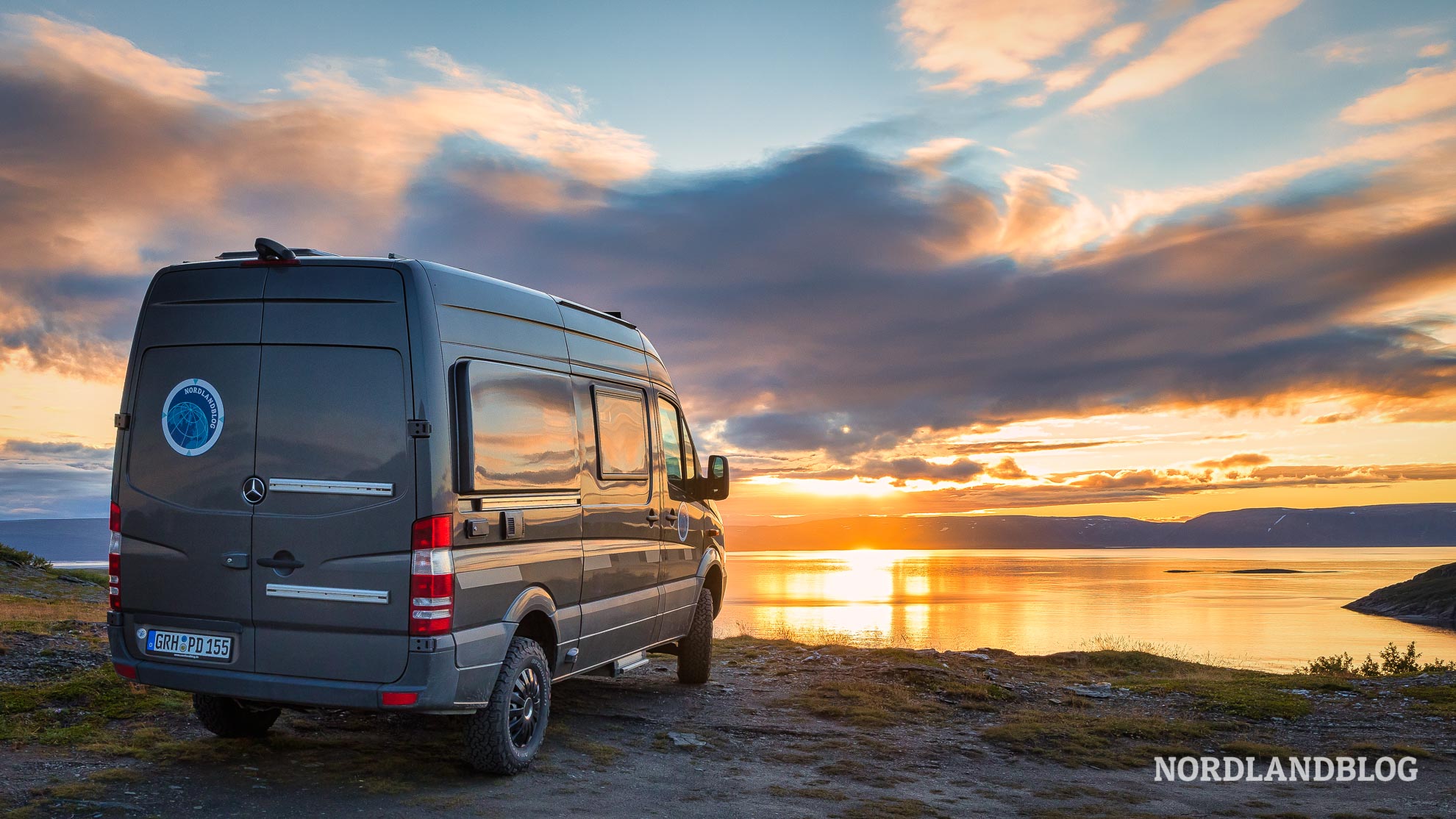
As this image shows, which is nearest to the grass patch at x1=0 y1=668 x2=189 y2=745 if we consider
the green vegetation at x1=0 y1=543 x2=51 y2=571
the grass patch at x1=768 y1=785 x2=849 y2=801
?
the grass patch at x1=768 y1=785 x2=849 y2=801

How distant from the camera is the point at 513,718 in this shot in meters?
6.12

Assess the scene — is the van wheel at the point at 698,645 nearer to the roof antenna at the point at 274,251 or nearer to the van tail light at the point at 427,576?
the van tail light at the point at 427,576

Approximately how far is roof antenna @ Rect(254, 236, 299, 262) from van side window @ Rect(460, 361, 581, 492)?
127 centimetres

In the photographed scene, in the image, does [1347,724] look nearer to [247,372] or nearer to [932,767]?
[932,767]

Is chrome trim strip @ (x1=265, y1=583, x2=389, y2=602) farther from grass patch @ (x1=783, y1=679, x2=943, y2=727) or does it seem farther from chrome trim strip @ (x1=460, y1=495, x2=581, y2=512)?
grass patch @ (x1=783, y1=679, x2=943, y2=727)

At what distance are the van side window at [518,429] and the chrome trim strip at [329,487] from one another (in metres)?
0.47

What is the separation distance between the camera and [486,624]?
18.7 ft

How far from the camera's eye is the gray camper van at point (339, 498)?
5285 millimetres

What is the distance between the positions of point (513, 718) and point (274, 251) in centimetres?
330

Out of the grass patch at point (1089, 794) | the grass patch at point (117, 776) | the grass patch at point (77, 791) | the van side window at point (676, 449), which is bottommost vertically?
the grass patch at point (1089, 794)

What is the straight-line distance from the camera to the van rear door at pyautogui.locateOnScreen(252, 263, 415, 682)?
5.27m

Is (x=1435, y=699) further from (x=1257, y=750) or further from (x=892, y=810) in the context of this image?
(x=892, y=810)

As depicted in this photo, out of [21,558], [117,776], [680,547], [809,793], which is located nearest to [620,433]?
[680,547]

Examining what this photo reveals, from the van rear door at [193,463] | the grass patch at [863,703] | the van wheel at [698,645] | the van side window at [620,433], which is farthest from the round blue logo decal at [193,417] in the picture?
the grass patch at [863,703]
